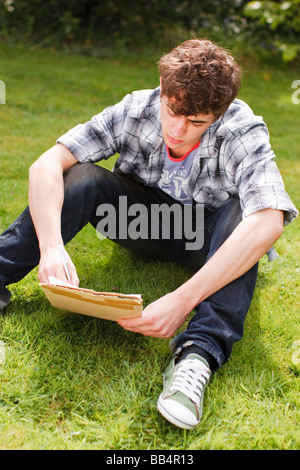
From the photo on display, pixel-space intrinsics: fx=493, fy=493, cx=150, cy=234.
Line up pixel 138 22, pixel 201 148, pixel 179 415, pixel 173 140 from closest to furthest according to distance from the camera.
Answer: pixel 179 415 < pixel 173 140 < pixel 201 148 < pixel 138 22

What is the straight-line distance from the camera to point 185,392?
5.04 feet

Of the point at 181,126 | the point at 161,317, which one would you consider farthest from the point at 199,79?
the point at 161,317

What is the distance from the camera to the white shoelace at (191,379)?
1.54 m

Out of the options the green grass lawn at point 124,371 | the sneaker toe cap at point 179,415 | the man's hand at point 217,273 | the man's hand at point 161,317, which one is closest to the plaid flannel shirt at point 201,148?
the man's hand at point 217,273

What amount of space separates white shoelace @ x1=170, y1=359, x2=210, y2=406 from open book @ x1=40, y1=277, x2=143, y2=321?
0.23 meters

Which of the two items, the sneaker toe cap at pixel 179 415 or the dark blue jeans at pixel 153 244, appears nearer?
the sneaker toe cap at pixel 179 415

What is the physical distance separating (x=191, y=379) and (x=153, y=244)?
2.71 feet

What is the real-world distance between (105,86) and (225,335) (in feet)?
15.5

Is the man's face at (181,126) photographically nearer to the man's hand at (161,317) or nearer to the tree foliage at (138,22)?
the man's hand at (161,317)

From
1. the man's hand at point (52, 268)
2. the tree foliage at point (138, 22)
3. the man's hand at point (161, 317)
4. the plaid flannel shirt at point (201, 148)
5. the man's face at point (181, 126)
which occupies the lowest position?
the tree foliage at point (138, 22)

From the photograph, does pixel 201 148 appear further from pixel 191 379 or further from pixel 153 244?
pixel 191 379

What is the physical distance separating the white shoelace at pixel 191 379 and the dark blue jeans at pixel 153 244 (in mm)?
68

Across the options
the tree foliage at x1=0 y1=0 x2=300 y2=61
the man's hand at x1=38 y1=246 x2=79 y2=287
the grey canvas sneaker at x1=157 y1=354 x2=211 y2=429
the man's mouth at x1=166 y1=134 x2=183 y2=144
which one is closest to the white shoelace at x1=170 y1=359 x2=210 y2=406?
the grey canvas sneaker at x1=157 y1=354 x2=211 y2=429

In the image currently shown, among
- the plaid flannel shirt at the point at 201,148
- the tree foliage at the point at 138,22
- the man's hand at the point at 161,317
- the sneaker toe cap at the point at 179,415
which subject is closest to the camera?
the sneaker toe cap at the point at 179,415
